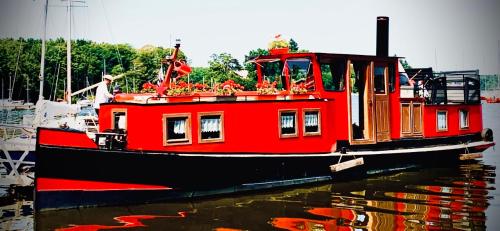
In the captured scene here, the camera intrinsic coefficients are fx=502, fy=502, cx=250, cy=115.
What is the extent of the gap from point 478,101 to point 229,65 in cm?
3740

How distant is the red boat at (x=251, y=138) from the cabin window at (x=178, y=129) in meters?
0.02

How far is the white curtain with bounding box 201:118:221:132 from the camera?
12.7 metres

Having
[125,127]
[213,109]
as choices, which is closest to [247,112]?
[213,109]

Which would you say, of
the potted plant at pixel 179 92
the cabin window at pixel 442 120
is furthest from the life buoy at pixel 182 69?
the cabin window at pixel 442 120

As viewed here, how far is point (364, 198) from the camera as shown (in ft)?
42.8

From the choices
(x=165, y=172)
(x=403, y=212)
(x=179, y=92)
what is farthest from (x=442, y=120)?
(x=165, y=172)

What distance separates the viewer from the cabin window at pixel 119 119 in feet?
40.1

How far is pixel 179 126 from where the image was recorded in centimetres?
1248

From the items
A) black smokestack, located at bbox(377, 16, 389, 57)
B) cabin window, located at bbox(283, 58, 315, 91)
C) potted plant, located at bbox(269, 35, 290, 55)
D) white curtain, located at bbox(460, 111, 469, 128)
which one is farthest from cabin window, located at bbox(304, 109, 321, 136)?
white curtain, located at bbox(460, 111, 469, 128)

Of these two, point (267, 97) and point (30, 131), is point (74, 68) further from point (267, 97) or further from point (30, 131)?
point (267, 97)

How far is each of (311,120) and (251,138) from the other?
1944 millimetres

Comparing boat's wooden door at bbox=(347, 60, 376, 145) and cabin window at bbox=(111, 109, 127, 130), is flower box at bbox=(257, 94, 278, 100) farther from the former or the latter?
cabin window at bbox=(111, 109, 127, 130)

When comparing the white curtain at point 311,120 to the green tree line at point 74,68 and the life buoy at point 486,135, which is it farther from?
the green tree line at point 74,68

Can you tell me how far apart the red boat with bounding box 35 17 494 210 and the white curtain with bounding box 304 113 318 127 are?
0.09ft
